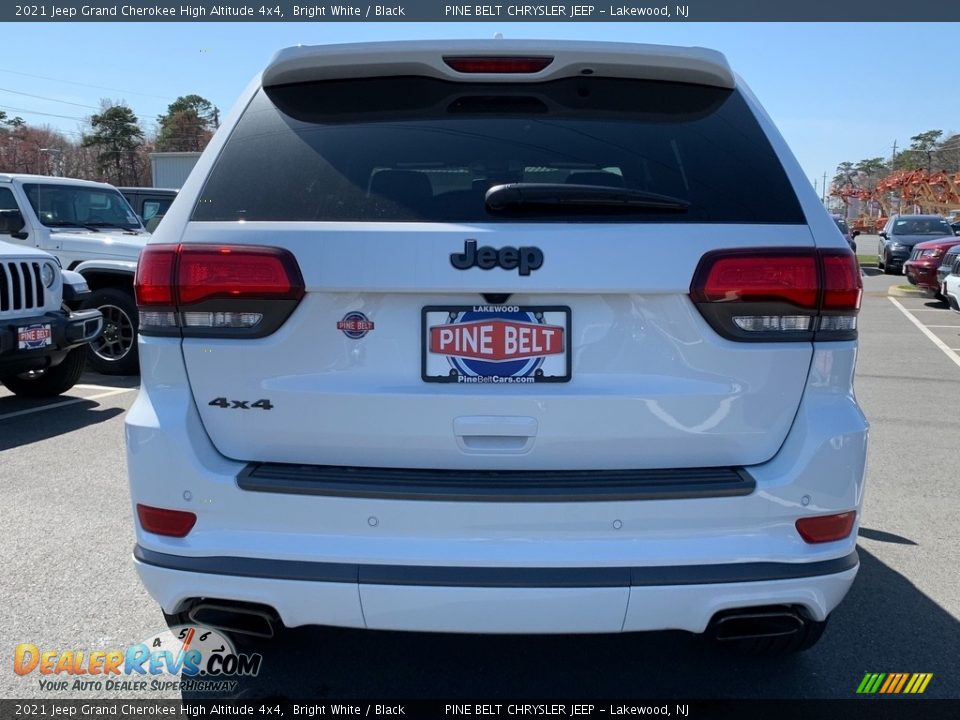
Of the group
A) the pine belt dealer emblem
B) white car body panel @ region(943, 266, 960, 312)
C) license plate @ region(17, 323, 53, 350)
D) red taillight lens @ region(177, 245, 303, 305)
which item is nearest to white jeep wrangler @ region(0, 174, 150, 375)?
license plate @ region(17, 323, 53, 350)

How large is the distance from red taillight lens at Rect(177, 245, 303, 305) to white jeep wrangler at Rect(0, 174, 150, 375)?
271 inches

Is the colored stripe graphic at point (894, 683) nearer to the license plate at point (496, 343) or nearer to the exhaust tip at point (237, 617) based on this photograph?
the license plate at point (496, 343)

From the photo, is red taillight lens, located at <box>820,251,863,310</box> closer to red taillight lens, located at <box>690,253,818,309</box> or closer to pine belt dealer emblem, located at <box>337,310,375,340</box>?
red taillight lens, located at <box>690,253,818,309</box>

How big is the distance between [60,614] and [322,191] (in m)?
2.11

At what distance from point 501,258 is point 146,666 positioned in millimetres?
1967

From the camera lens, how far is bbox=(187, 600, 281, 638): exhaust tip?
2262 mm

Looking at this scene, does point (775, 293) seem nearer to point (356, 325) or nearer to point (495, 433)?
point (495, 433)

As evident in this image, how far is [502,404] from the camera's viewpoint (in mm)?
2162

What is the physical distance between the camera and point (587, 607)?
213cm

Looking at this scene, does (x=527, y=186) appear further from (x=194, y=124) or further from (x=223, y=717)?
(x=194, y=124)

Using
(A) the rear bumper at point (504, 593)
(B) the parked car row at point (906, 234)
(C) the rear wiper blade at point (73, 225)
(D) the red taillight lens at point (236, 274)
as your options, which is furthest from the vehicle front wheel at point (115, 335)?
(B) the parked car row at point (906, 234)

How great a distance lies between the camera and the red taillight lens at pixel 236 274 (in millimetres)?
2180

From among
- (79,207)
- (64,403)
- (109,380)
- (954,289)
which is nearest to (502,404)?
(64,403)

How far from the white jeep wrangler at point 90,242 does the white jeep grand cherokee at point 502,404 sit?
6975mm
